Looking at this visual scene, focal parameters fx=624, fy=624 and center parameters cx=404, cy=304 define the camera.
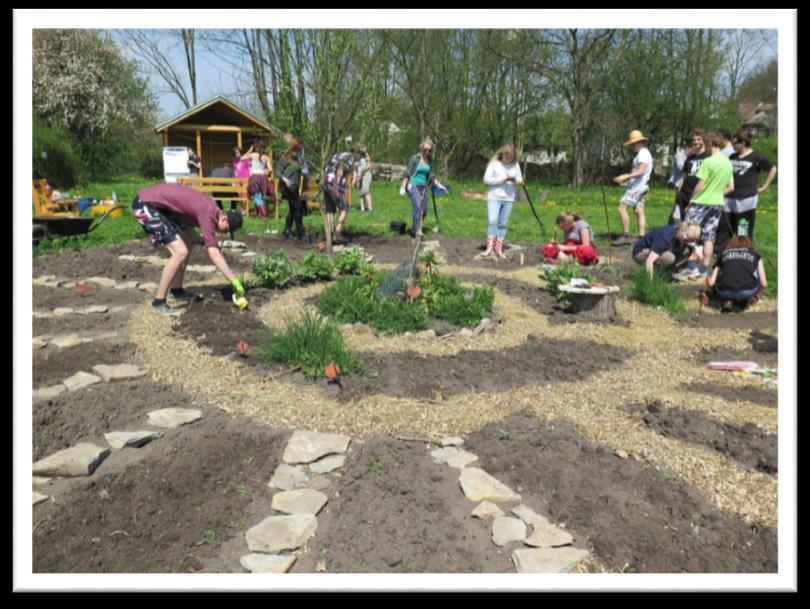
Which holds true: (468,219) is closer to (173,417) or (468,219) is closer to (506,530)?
(173,417)

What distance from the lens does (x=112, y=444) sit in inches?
134

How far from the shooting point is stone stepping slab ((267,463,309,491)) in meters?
3.00

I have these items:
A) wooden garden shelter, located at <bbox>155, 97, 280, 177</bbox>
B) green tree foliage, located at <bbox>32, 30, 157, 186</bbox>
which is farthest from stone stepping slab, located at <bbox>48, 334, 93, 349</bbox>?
green tree foliage, located at <bbox>32, 30, 157, 186</bbox>

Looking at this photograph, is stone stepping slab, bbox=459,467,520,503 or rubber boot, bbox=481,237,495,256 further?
rubber boot, bbox=481,237,495,256

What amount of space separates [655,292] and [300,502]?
5014 millimetres

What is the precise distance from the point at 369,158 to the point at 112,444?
28.5 ft

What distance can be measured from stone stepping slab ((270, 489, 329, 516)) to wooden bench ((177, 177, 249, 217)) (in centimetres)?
1115

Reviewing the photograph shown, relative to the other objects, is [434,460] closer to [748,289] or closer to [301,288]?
[301,288]

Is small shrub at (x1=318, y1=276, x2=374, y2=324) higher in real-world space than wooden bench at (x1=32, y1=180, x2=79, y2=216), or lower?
lower

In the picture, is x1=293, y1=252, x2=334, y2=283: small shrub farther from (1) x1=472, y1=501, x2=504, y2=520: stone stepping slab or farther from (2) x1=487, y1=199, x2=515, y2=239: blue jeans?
(1) x1=472, y1=501, x2=504, y2=520: stone stepping slab

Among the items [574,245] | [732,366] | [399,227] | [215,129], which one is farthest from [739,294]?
[215,129]

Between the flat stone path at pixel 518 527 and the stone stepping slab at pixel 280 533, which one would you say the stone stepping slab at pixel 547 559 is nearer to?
the flat stone path at pixel 518 527

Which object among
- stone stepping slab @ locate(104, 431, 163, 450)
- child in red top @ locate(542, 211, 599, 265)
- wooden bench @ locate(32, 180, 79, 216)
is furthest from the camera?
wooden bench @ locate(32, 180, 79, 216)

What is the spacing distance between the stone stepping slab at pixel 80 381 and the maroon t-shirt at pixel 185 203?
165cm
